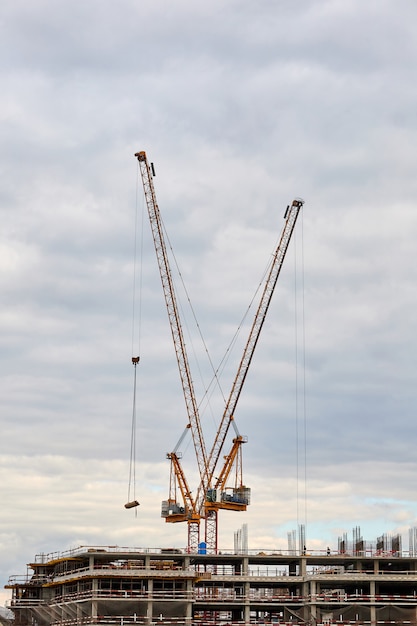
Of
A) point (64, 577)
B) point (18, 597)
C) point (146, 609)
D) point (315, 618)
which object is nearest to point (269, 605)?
point (315, 618)

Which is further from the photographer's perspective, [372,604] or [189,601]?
[372,604]

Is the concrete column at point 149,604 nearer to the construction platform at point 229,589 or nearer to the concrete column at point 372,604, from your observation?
the construction platform at point 229,589

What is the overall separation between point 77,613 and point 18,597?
26045mm

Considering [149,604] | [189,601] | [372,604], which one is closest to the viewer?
[149,604]

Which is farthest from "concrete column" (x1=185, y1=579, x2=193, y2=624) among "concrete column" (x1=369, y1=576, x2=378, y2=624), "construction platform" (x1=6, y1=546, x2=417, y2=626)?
"concrete column" (x1=369, y1=576, x2=378, y2=624)

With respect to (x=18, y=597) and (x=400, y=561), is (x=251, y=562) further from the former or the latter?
(x=18, y=597)

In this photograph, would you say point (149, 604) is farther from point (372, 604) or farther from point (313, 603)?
point (372, 604)

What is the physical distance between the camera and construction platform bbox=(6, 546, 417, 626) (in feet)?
529

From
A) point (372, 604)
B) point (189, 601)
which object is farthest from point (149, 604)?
point (372, 604)

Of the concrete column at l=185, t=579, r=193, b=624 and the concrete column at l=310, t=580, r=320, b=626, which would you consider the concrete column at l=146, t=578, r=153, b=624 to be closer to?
the concrete column at l=185, t=579, r=193, b=624

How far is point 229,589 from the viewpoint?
17200 cm

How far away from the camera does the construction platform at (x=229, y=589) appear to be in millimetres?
161375

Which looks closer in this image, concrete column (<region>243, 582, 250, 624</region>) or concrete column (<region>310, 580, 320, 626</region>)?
concrete column (<region>310, 580, 320, 626</region>)

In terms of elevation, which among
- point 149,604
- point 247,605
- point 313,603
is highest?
point 313,603
